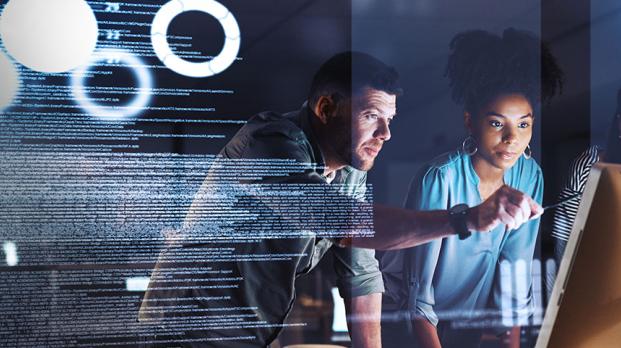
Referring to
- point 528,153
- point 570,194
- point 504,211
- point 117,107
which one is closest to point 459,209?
point 504,211

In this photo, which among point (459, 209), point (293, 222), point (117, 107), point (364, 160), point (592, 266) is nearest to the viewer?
point (592, 266)

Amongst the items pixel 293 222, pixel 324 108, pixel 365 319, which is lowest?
pixel 365 319

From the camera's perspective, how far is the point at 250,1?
2893mm

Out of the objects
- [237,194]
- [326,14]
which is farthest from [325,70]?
[237,194]

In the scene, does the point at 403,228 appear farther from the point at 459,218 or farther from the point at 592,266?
the point at 592,266

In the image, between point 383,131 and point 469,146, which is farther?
point 469,146

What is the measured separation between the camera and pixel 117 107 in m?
2.71

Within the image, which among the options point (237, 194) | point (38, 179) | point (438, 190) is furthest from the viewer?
point (438, 190)

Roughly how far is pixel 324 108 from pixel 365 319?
83 centimetres

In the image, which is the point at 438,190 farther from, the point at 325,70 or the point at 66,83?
the point at 66,83

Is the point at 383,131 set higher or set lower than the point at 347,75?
lower

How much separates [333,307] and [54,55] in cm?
136

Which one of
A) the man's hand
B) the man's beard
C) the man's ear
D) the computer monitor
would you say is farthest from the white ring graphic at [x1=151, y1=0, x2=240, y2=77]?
the computer monitor

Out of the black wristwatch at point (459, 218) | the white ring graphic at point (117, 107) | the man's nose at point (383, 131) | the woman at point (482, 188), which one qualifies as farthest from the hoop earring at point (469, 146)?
the white ring graphic at point (117, 107)
